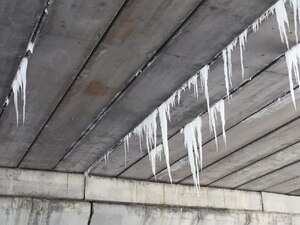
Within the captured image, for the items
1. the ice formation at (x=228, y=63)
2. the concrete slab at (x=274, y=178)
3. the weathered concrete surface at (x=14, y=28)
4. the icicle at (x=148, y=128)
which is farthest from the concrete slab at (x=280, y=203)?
the weathered concrete surface at (x=14, y=28)

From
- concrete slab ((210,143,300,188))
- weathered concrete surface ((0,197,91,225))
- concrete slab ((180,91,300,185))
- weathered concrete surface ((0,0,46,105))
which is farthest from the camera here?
weathered concrete surface ((0,197,91,225))

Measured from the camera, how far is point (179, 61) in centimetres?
345

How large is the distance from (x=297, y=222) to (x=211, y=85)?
515cm

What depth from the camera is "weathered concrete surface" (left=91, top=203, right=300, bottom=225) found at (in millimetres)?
6698

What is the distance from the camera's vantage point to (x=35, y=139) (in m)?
5.12

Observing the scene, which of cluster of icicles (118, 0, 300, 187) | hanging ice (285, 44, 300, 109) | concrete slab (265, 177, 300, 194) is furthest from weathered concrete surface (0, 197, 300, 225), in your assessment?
hanging ice (285, 44, 300, 109)

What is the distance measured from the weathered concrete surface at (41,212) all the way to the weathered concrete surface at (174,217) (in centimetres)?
23

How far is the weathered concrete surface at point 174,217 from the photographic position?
6.70 m

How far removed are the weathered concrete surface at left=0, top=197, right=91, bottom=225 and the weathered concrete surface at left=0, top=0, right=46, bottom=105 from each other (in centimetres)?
300

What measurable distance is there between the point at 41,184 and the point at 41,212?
A: 0.37 metres

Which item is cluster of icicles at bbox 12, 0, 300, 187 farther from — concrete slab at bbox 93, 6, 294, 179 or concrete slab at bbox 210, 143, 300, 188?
concrete slab at bbox 210, 143, 300, 188

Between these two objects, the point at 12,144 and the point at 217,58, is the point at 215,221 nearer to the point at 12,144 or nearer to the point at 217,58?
the point at 12,144

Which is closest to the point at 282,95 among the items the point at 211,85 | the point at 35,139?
the point at 211,85

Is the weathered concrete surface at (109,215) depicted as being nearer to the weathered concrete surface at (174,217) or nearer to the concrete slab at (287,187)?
the weathered concrete surface at (174,217)
